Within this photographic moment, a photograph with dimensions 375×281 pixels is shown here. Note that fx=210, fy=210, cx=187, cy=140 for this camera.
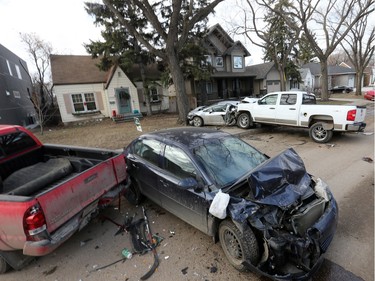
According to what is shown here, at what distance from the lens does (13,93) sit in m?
19.2

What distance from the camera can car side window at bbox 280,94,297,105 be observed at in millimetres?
8295

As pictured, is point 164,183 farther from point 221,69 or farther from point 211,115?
point 221,69

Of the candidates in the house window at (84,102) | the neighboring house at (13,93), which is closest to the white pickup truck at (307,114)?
the house window at (84,102)

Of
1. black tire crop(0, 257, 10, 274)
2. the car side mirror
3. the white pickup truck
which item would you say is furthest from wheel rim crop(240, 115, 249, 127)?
black tire crop(0, 257, 10, 274)

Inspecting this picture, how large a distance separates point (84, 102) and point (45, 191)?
17.7m

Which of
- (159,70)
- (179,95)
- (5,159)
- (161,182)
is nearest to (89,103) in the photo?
(159,70)

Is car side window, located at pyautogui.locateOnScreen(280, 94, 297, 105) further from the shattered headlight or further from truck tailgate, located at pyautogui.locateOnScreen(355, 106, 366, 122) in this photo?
the shattered headlight

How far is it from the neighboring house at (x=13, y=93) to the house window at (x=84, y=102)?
321 cm

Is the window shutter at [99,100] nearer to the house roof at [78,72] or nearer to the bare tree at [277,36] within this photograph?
the house roof at [78,72]

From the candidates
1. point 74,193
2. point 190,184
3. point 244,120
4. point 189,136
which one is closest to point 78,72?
point 244,120

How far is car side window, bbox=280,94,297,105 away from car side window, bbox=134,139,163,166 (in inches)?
261

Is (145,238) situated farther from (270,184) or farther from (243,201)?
(270,184)

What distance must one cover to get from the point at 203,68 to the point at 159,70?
5.15 metres

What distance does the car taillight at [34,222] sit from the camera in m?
2.31
